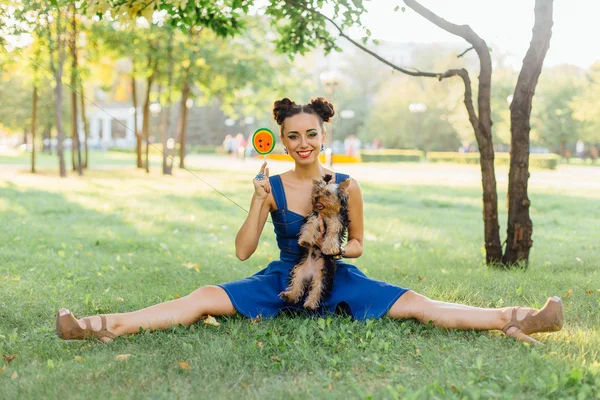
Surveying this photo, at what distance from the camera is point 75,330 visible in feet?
11.2

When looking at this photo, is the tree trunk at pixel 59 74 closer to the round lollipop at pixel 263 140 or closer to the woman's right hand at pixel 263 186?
the round lollipop at pixel 263 140

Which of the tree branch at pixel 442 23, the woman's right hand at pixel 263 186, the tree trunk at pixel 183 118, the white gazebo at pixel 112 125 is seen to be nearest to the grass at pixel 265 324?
the woman's right hand at pixel 263 186

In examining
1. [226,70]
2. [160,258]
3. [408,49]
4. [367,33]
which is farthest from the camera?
[408,49]

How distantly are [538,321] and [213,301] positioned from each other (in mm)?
1816

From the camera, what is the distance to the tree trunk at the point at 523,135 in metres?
5.58

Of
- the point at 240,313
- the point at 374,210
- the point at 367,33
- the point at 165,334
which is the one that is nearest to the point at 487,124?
the point at 367,33

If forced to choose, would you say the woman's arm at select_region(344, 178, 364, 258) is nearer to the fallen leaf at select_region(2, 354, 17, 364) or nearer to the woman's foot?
the woman's foot

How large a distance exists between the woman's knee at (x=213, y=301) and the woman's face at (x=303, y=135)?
3.08ft

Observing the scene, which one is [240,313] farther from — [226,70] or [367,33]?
[226,70]

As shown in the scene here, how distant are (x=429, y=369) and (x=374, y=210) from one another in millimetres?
8219

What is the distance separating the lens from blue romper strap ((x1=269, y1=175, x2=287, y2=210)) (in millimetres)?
3926

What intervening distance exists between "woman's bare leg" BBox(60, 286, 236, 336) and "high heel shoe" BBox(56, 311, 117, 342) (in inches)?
1.1

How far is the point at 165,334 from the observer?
3.63 m

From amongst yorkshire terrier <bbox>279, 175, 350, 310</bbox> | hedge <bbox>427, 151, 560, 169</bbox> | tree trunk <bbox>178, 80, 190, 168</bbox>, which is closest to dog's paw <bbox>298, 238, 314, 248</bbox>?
yorkshire terrier <bbox>279, 175, 350, 310</bbox>
